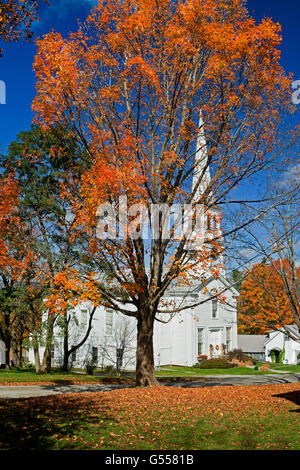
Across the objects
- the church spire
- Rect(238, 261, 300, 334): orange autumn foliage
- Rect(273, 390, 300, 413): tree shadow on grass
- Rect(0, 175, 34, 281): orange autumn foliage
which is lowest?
Rect(273, 390, 300, 413): tree shadow on grass

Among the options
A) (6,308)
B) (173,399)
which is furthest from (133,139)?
(6,308)

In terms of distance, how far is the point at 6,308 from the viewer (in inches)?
929

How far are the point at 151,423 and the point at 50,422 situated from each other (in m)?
1.94

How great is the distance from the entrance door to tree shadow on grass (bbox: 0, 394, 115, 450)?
25.1 metres

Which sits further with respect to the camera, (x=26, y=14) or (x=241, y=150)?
(x=241, y=150)

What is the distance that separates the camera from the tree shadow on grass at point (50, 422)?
255 inches

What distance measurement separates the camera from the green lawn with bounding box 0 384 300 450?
6.75m

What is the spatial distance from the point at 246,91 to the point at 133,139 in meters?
4.11

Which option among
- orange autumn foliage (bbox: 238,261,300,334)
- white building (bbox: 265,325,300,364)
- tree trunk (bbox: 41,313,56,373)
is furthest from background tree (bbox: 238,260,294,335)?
white building (bbox: 265,325,300,364)

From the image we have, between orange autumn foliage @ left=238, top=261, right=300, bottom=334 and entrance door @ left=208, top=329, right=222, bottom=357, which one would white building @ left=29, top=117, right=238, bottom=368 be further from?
orange autumn foliage @ left=238, top=261, right=300, bottom=334

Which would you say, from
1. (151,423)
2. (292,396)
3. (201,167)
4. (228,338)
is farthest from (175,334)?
(151,423)

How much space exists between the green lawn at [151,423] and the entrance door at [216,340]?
907 inches

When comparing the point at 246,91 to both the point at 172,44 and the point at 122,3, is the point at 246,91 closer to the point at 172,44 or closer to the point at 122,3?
the point at 172,44

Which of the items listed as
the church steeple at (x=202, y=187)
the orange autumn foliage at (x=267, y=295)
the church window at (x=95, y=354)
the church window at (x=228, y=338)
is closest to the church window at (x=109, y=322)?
the church window at (x=95, y=354)
